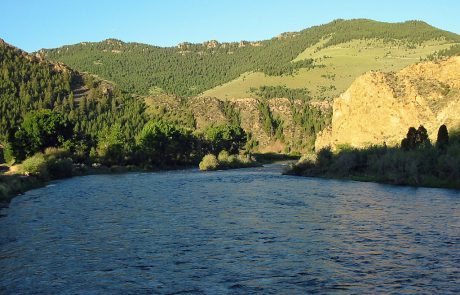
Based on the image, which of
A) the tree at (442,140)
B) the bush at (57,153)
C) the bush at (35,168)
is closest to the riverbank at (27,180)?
the bush at (35,168)

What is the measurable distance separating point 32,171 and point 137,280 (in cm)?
6433

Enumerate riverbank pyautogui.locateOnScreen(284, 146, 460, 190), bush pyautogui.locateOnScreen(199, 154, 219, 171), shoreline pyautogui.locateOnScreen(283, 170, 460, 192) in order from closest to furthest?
shoreline pyautogui.locateOnScreen(283, 170, 460, 192)
riverbank pyautogui.locateOnScreen(284, 146, 460, 190)
bush pyautogui.locateOnScreen(199, 154, 219, 171)

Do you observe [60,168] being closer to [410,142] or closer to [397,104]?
[410,142]

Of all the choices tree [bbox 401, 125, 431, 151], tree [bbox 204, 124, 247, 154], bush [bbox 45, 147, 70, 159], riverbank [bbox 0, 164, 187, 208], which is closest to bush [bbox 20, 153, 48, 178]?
riverbank [bbox 0, 164, 187, 208]

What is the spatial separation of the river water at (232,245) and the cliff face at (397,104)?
62604mm

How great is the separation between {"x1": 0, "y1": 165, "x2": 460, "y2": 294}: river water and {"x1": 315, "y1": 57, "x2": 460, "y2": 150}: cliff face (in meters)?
62.6

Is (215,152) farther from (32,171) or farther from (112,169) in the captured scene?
(32,171)

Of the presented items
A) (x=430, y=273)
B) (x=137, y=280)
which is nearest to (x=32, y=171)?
(x=137, y=280)

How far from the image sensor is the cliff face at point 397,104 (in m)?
116

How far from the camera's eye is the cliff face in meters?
116

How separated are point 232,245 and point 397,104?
107 metres

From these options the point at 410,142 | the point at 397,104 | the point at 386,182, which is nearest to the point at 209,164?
the point at 397,104

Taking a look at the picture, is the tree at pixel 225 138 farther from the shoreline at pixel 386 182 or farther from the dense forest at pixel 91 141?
the shoreline at pixel 386 182

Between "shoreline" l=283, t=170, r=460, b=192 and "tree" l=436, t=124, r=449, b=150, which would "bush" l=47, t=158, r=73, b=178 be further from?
"tree" l=436, t=124, r=449, b=150
